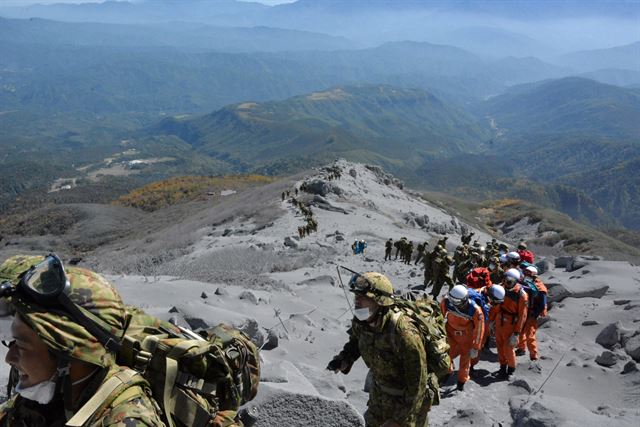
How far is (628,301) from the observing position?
14.4m

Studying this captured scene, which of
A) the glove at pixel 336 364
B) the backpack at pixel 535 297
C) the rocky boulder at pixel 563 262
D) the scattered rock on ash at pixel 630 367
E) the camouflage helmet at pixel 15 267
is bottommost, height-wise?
the rocky boulder at pixel 563 262

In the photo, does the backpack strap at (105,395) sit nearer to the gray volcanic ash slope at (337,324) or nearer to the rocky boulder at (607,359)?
the gray volcanic ash slope at (337,324)

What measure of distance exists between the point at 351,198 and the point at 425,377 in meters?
34.6

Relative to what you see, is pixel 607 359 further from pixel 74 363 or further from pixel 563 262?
pixel 563 262

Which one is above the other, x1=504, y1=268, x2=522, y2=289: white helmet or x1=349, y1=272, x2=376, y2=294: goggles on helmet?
x1=349, y1=272, x2=376, y2=294: goggles on helmet

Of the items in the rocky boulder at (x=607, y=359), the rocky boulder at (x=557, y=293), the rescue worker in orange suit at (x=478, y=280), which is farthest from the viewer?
the rocky boulder at (x=557, y=293)

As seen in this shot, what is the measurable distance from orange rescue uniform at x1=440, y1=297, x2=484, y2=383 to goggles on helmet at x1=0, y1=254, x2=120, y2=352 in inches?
277

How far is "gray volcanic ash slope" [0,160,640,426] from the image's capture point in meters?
6.76

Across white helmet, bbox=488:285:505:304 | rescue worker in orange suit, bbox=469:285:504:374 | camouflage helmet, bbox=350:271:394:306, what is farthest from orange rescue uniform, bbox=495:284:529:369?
camouflage helmet, bbox=350:271:394:306

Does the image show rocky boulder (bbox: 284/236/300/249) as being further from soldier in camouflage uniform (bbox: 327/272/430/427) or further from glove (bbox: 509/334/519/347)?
soldier in camouflage uniform (bbox: 327/272/430/427)

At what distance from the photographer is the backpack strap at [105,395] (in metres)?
2.12

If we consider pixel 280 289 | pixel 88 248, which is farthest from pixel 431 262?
pixel 88 248

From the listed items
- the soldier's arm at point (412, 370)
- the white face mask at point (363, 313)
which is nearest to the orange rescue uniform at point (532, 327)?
the soldier's arm at point (412, 370)

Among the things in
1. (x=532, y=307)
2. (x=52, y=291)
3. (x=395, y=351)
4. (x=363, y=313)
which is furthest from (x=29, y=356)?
(x=532, y=307)
